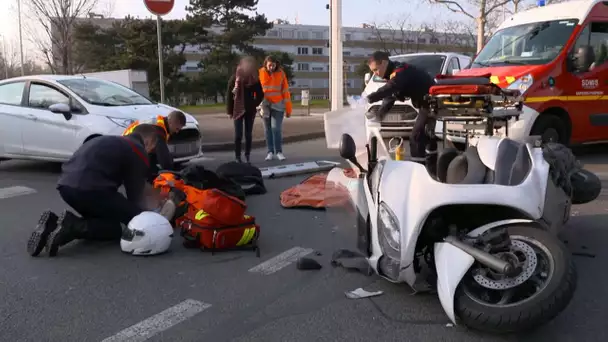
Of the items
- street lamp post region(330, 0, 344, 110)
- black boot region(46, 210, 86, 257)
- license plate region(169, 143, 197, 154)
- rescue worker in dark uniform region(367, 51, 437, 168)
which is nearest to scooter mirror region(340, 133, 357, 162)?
black boot region(46, 210, 86, 257)

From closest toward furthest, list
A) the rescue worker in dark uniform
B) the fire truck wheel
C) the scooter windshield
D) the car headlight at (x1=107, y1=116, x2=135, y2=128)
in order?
the scooter windshield → the rescue worker in dark uniform → the car headlight at (x1=107, y1=116, x2=135, y2=128) → the fire truck wheel

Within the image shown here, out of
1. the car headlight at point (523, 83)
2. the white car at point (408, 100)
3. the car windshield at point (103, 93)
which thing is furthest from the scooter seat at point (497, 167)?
the car windshield at point (103, 93)

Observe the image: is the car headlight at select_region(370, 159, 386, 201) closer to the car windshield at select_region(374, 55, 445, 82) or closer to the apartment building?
the car windshield at select_region(374, 55, 445, 82)

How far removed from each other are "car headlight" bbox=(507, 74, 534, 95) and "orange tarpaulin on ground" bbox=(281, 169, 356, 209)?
12.0 feet

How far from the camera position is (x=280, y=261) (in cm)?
472

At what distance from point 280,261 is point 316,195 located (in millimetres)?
2135

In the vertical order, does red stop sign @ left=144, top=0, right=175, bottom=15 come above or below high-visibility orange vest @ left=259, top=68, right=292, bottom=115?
above

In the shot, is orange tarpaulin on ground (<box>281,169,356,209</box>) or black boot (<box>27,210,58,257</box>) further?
orange tarpaulin on ground (<box>281,169,356,209</box>)

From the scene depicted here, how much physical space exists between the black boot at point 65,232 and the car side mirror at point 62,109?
4.02 meters

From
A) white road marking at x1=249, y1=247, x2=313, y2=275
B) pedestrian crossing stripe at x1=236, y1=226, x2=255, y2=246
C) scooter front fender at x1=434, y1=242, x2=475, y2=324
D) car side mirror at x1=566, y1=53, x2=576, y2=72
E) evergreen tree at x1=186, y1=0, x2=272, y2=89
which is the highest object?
evergreen tree at x1=186, y1=0, x2=272, y2=89

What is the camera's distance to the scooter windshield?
431cm

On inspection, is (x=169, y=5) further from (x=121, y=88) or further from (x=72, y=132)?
(x=72, y=132)

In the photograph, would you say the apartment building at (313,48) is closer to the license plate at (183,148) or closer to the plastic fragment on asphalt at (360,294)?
the license plate at (183,148)

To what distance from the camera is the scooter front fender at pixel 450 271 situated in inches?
125
